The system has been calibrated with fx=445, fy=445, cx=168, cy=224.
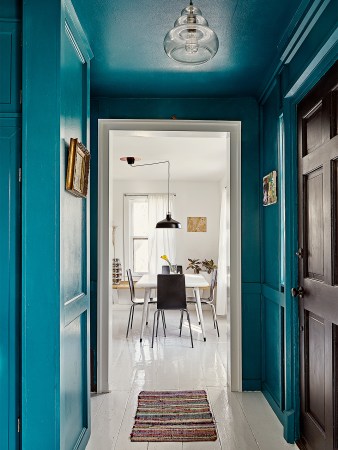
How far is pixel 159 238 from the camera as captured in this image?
855 centimetres

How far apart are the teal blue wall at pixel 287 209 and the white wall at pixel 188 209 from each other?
4829mm

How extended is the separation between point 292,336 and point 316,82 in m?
1.52

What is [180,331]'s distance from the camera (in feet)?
19.8

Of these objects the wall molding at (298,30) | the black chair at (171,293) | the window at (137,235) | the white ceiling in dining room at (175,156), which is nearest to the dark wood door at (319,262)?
the wall molding at (298,30)

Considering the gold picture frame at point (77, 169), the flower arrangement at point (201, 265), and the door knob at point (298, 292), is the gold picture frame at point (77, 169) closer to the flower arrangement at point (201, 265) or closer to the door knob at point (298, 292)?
the door knob at point (298, 292)

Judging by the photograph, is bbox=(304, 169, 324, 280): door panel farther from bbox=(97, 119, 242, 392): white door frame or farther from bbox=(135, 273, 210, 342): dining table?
bbox=(135, 273, 210, 342): dining table

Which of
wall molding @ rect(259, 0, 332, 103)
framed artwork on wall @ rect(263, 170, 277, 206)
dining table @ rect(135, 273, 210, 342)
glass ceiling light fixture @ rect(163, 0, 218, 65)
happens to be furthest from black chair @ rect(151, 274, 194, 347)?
glass ceiling light fixture @ rect(163, 0, 218, 65)

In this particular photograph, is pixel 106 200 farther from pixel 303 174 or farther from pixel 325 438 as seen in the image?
pixel 325 438

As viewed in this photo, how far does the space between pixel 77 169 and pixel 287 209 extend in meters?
1.35

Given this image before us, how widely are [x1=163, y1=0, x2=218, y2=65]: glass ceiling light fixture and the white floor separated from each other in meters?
2.26

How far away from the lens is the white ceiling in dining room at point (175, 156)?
538cm

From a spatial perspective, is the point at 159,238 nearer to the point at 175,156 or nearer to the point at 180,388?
the point at 175,156

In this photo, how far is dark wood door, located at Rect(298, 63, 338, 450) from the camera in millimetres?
2158

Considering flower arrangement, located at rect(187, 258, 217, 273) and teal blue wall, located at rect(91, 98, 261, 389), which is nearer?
teal blue wall, located at rect(91, 98, 261, 389)
